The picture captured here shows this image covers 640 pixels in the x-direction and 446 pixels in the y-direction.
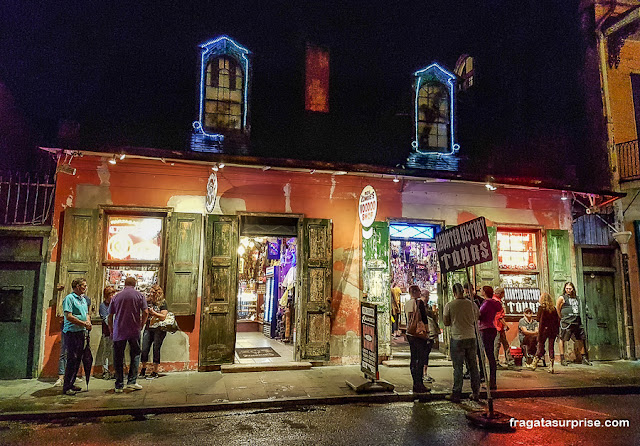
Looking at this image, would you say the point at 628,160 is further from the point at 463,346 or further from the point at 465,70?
the point at 463,346

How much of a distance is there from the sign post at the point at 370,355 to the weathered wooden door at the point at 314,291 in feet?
6.23

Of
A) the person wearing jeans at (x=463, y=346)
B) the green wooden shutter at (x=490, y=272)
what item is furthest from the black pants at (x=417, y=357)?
the green wooden shutter at (x=490, y=272)

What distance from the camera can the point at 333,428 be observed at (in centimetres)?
600

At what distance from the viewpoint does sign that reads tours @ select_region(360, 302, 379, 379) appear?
7842mm

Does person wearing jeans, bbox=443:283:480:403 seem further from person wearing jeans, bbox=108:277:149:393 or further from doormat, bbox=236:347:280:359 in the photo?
person wearing jeans, bbox=108:277:149:393

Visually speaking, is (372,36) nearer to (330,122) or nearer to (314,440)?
(330,122)

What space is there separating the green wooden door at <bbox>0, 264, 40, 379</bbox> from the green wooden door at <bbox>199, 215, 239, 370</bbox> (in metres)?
3.43

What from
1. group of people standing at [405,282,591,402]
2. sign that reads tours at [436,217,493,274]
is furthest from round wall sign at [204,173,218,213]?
sign that reads tours at [436,217,493,274]

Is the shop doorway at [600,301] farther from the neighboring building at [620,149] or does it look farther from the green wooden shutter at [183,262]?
the green wooden shutter at [183,262]

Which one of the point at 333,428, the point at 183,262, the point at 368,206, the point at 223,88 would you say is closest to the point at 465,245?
the point at 368,206

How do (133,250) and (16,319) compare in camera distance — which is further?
(133,250)

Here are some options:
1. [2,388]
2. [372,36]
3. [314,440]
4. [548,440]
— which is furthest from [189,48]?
[548,440]

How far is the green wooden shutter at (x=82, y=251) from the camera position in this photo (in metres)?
8.96

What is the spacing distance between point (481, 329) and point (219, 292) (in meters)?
5.61
